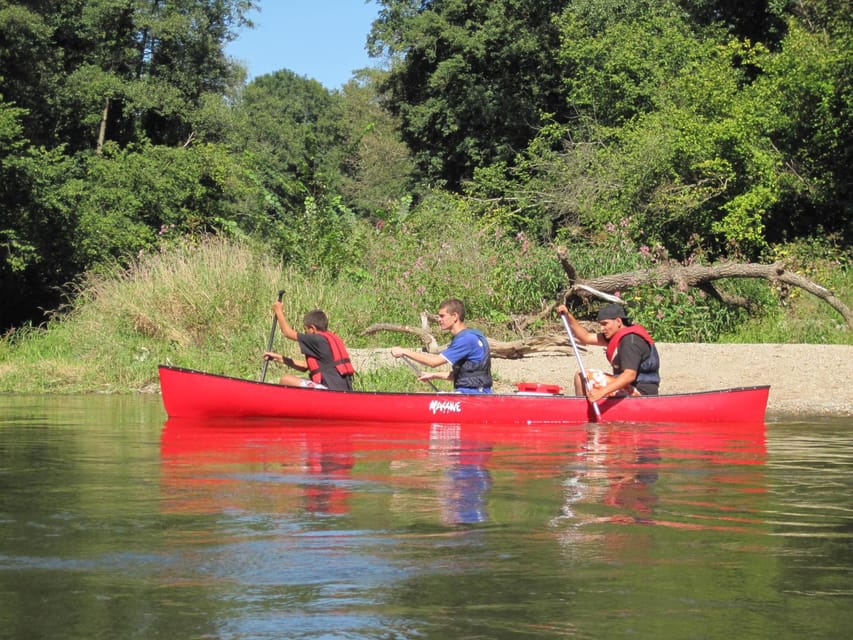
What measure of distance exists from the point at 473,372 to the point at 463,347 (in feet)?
1.38

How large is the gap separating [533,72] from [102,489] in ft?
96.7

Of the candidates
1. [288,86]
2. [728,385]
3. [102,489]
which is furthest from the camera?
[288,86]

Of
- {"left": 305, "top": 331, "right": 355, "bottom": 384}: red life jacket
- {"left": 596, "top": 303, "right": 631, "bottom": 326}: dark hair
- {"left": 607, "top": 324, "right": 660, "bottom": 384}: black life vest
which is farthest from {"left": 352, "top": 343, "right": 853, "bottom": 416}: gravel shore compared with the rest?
{"left": 305, "top": 331, "right": 355, "bottom": 384}: red life jacket

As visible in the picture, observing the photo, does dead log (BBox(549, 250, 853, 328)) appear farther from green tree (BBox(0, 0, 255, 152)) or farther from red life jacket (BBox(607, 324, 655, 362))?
green tree (BBox(0, 0, 255, 152))

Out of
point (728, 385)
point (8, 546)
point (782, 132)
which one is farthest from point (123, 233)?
point (8, 546)

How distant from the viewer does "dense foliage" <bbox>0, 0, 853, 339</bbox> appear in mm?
23203

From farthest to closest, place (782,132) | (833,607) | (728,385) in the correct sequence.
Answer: (782,132), (728,385), (833,607)

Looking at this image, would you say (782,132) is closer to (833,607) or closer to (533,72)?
(533,72)

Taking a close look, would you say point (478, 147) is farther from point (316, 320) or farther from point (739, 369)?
point (316, 320)

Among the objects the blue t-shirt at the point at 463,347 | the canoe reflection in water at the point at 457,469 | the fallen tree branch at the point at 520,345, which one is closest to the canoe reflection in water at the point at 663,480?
the canoe reflection in water at the point at 457,469

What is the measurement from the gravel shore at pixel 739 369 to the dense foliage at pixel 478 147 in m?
2.35

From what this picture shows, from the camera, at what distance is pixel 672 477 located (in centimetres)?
886

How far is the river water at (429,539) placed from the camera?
4.89m

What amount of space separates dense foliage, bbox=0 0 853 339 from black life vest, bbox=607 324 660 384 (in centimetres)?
786
